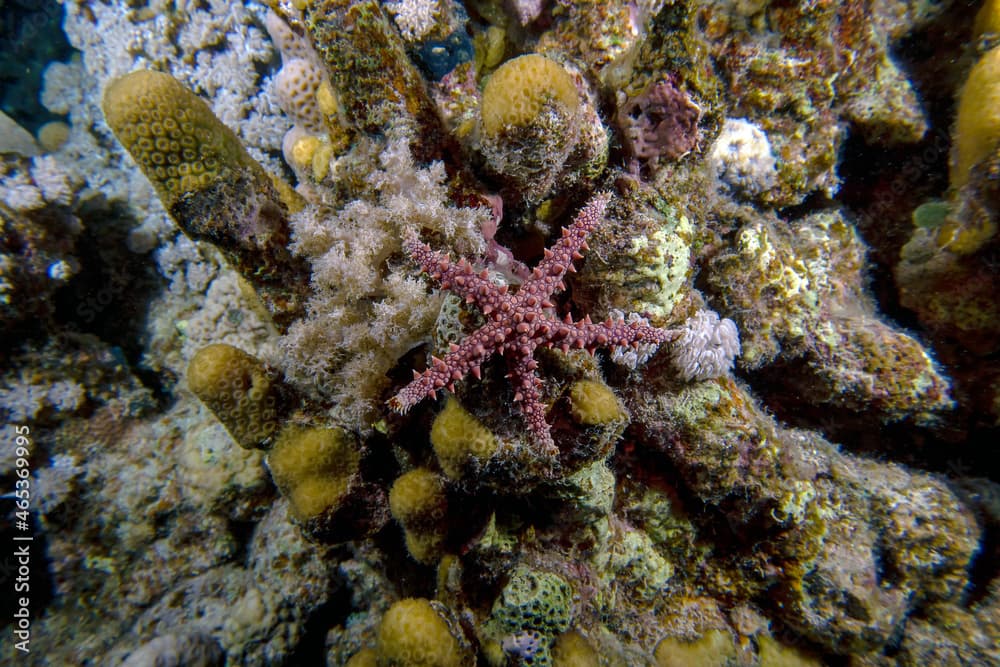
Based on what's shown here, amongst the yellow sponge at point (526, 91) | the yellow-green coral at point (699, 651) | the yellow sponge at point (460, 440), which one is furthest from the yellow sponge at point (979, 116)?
the yellow sponge at point (460, 440)

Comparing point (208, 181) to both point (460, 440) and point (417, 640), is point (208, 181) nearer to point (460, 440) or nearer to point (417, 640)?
point (460, 440)

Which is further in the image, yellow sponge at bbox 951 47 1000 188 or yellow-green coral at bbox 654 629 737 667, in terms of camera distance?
yellow-green coral at bbox 654 629 737 667

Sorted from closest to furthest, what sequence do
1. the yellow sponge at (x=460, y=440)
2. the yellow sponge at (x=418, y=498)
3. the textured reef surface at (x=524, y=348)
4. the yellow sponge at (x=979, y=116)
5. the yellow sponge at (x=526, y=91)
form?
1. the yellow sponge at (x=526, y=91)
2. the yellow sponge at (x=460, y=440)
3. the textured reef surface at (x=524, y=348)
4. the yellow sponge at (x=418, y=498)
5. the yellow sponge at (x=979, y=116)

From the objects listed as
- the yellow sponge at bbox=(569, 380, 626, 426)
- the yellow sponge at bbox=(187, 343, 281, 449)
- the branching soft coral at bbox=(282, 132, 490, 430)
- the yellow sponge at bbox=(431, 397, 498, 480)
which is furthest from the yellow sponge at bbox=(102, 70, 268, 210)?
the yellow sponge at bbox=(569, 380, 626, 426)

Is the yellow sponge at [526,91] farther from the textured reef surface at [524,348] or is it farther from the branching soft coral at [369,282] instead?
the branching soft coral at [369,282]

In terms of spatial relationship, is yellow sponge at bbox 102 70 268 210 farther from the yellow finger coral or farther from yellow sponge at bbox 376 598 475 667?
yellow sponge at bbox 376 598 475 667

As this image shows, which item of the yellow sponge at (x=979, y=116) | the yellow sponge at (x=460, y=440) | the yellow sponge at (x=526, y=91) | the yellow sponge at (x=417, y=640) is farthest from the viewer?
the yellow sponge at (x=979, y=116)

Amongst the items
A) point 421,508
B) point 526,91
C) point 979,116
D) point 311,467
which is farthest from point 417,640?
point 979,116
